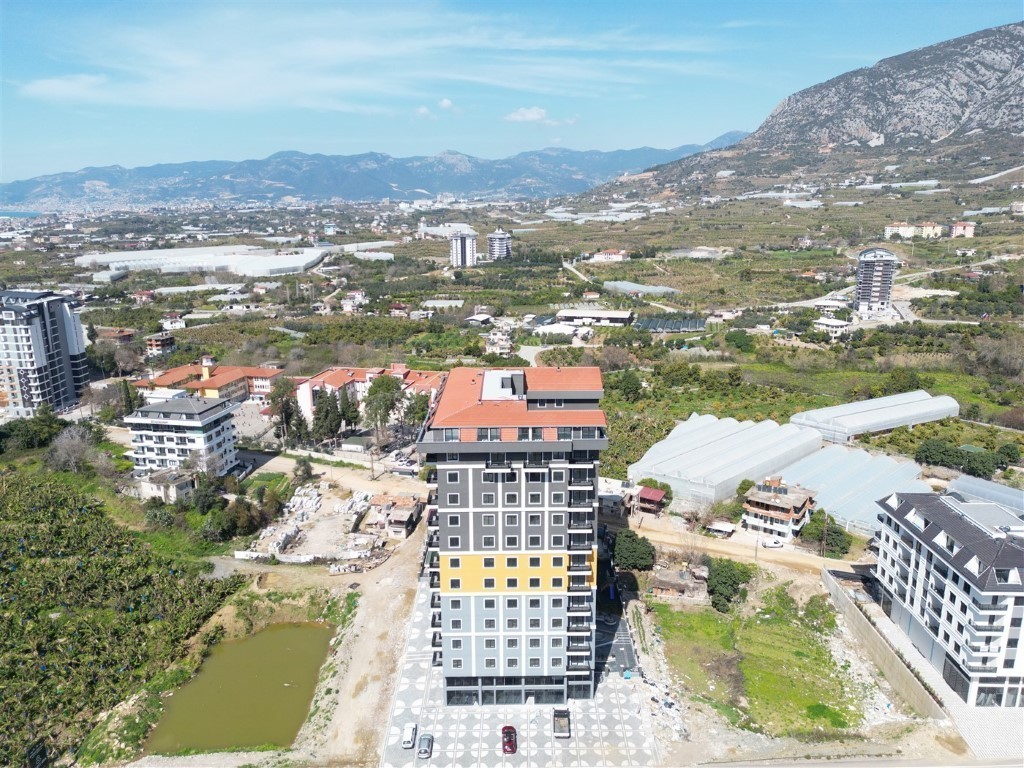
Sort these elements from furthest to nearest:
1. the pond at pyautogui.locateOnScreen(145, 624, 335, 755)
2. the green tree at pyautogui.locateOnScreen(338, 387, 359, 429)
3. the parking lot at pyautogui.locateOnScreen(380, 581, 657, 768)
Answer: the green tree at pyautogui.locateOnScreen(338, 387, 359, 429)
the pond at pyautogui.locateOnScreen(145, 624, 335, 755)
the parking lot at pyautogui.locateOnScreen(380, 581, 657, 768)

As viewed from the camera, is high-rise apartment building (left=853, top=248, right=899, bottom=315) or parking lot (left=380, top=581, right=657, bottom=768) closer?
parking lot (left=380, top=581, right=657, bottom=768)

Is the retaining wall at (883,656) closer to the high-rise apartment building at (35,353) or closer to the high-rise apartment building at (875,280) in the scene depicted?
the high-rise apartment building at (35,353)

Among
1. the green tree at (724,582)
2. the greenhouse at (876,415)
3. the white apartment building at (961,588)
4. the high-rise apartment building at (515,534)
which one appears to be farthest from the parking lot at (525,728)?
the greenhouse at (876,415)

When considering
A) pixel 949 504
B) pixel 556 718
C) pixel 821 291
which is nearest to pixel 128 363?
pixel 556 718

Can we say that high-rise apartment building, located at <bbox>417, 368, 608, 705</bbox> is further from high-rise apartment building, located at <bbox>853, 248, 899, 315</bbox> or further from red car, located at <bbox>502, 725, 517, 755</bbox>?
high-rise apartment building, located at <bbox>853, 248, 899, 315</bbox>

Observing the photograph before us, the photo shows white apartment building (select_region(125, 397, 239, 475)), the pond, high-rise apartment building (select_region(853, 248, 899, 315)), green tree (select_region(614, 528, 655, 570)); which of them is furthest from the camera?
high-rise apartment building (select_region(853, 248, 899, 315))

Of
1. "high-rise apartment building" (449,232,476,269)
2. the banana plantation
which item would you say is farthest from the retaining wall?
"high-rise apartment building" (449,232,476,269)

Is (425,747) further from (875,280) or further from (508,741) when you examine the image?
(875,280)
